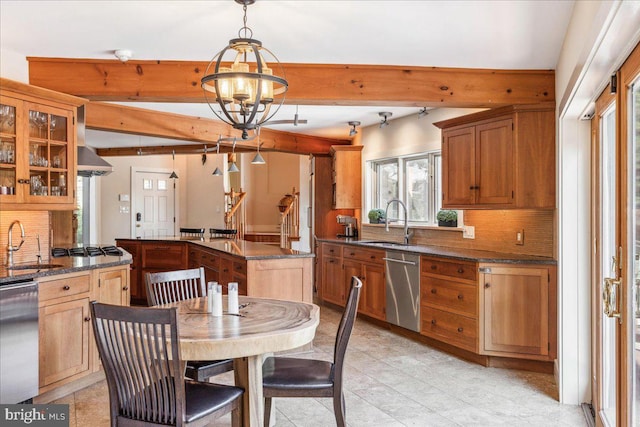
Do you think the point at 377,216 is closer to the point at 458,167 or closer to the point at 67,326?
the point at 458,167

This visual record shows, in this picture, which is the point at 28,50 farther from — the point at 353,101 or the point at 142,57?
the point at 353,101

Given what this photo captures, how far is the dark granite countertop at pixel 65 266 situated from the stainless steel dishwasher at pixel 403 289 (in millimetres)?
2574

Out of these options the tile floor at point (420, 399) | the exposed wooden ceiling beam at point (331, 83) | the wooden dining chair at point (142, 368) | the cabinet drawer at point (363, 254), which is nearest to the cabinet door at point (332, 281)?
the cabinet drawer at point (363, 254)

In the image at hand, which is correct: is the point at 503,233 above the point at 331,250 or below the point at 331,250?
above

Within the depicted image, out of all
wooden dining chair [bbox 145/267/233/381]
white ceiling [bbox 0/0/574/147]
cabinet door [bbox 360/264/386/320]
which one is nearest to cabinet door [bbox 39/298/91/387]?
wooden dining chair [bbox 145/267/233/381]

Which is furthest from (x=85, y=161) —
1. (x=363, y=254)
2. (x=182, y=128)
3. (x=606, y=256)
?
(x=606, y=256)

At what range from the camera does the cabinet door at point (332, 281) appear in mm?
6453

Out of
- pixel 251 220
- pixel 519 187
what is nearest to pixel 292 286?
pixel 519 187

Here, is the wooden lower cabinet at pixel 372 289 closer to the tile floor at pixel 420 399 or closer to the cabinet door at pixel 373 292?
the cabinet door at pixel 373 292

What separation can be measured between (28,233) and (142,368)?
258cm

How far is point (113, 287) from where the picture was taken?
4.16 m

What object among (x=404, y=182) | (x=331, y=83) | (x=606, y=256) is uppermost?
(x=331, y=83)

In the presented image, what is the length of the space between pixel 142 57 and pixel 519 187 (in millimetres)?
3109

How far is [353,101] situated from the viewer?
13.6 ft
